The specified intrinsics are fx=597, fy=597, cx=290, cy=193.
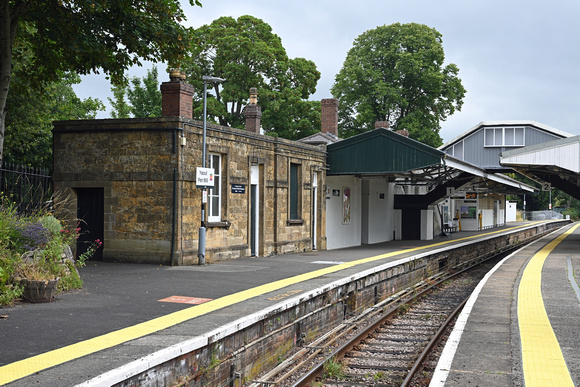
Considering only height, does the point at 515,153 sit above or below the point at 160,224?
above

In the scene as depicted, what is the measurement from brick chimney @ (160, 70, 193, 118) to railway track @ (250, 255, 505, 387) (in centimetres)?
658

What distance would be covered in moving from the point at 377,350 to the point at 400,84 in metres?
34.7

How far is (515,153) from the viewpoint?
26.8m

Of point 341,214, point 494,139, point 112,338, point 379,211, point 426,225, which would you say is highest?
point 494,139

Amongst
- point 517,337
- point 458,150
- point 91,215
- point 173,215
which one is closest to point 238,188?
point 173,215

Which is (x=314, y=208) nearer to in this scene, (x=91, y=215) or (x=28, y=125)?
(x=91, y=215)

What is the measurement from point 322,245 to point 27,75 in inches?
456

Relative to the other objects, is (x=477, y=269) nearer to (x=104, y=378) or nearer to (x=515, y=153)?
(x=515, y=153)

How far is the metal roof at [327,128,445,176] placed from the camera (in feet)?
68.4

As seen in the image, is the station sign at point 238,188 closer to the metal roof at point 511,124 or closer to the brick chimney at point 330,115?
the brick chimney at point 330,115

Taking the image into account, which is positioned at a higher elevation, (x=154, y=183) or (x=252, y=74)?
(x=252, y=74)

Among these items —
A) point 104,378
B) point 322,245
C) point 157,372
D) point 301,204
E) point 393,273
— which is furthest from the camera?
point 322,245

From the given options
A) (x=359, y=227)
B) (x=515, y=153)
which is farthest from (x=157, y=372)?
(x=515, y=153)

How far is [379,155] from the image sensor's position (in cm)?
2158
